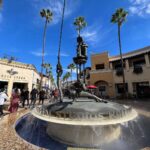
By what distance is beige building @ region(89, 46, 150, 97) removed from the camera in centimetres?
2830

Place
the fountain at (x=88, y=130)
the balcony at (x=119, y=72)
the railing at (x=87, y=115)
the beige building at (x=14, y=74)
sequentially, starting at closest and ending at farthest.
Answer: the fountain at (x=88, y=130) → the railing at (x=87, y=115) → the beige building at (x=14, y=74) → the balcony at (x=119, y=72)

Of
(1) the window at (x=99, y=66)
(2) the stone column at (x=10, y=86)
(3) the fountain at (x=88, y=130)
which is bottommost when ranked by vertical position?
(3) the fountain at (x=88, y=130)

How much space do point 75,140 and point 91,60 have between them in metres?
33.3

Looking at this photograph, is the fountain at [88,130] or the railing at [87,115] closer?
the fountain at [88,130]

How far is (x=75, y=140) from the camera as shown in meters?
5.29

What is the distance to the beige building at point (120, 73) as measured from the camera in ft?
92.8

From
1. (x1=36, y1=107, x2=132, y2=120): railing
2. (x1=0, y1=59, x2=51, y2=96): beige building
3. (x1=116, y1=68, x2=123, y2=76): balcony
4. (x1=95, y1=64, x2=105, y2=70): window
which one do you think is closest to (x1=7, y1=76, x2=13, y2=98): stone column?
(x1=0, y1=59, x2=51, y2=96): beige building

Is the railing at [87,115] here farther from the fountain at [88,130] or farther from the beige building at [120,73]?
the beige building at [120,73]

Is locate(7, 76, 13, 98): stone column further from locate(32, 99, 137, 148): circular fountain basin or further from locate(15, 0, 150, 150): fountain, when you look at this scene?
locate(32, 99, 137, 148): circular fountain basin

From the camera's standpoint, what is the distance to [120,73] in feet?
105

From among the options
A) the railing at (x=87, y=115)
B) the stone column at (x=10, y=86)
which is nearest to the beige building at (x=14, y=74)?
the stone column at (x=10, y=86)

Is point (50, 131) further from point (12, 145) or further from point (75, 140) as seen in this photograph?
point (12, 145)

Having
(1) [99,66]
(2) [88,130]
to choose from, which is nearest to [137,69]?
(1) [99,66]

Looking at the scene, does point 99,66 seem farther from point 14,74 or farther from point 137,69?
Result: point 14,74
